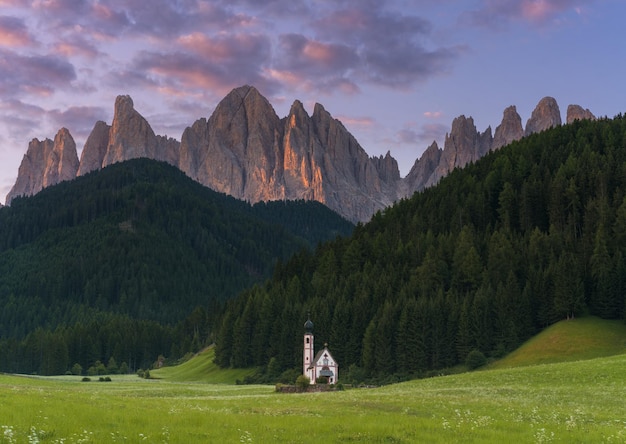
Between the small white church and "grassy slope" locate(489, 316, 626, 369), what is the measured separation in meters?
24.8

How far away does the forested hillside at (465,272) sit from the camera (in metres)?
99.7

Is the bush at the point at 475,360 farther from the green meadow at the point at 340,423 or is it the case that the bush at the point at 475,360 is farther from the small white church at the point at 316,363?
the green meadow at the point at 340,423

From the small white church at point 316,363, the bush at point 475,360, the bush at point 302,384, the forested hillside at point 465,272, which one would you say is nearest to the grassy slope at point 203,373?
the forested hillside at point 465,272

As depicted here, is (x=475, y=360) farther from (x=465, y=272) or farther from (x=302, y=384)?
(x=302, y=384)

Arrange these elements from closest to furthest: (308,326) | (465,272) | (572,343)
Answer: (572,343)
(308,326)
(465,272)

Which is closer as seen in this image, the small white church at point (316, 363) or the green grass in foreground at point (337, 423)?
the green grass in foreground at point (337, 423)

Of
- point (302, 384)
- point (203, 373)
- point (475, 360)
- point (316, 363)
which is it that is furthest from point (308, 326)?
point (203, 373)

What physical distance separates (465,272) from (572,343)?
96.0 feet

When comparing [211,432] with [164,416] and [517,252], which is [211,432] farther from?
[517,252]

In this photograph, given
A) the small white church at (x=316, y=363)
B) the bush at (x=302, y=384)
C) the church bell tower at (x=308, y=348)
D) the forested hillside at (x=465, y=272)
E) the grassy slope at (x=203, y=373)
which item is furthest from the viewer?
the grassy slope at (x=203, y=373)

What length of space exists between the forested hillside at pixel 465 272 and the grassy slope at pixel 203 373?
2921 mm

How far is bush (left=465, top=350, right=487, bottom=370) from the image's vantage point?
300 feet

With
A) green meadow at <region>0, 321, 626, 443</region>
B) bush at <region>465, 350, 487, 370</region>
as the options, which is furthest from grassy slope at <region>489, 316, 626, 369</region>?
green meadow at <region>0, 321, 626, 443</region>

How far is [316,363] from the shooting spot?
10281 cm
